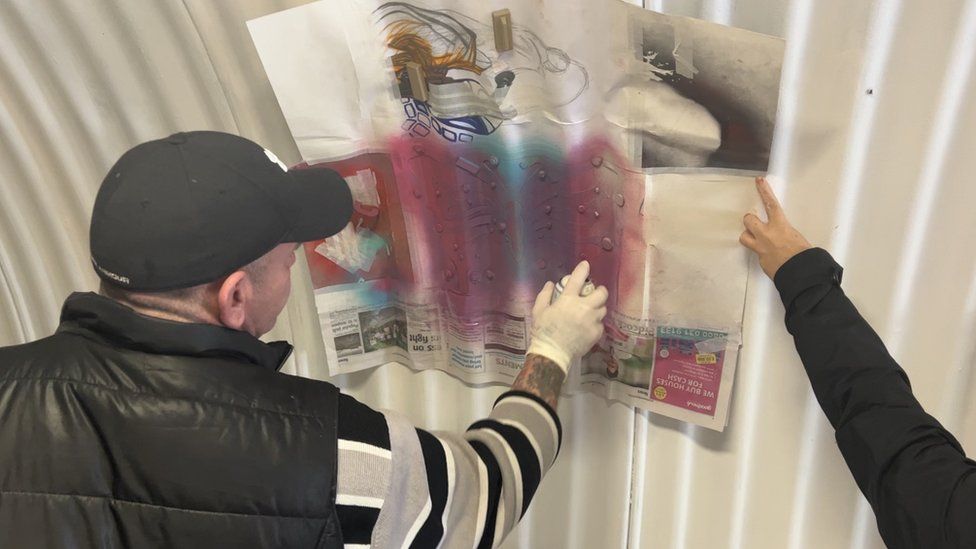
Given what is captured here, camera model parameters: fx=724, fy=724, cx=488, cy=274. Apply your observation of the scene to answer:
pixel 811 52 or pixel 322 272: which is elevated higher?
pixel 811 52

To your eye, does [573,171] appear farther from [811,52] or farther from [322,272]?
[322,272]

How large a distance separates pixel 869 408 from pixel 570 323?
374 millimetres

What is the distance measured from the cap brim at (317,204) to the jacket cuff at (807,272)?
55cm

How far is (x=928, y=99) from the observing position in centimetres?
78

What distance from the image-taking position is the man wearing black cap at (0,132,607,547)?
71cm

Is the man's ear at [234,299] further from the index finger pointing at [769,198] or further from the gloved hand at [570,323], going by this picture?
the index finger pointing at [769,198]

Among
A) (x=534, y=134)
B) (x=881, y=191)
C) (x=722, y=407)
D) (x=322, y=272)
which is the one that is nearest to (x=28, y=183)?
(x=322, y=272)

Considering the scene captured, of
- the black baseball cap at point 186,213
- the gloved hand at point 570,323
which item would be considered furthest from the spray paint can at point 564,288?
the black baseball cap at point 186,213

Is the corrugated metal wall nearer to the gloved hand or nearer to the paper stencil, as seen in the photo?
the paper stencil

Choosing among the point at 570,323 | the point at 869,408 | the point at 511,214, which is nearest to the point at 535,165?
the point at 511,214

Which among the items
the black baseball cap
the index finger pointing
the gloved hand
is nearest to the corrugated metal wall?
the index finger pointing

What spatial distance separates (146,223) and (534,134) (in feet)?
1.63

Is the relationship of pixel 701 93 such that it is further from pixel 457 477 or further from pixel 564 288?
pixel 457 477

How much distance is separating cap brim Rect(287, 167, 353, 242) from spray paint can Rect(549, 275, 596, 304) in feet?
1.03
